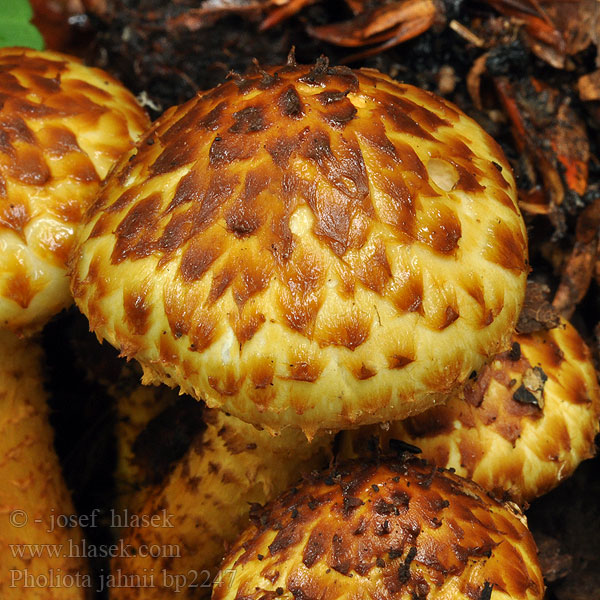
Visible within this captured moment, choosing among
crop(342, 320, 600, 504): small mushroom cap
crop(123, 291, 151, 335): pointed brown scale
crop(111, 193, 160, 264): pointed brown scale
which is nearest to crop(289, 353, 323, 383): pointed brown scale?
crop(123, 291, 151, 335): pointed brown scale

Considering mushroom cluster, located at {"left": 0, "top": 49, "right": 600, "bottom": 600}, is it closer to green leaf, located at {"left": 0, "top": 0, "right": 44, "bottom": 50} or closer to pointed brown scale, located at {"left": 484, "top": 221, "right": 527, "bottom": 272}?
pointed brown scale, located at {"left": 484, "top": 221, "right": 527, "bottom": 272}

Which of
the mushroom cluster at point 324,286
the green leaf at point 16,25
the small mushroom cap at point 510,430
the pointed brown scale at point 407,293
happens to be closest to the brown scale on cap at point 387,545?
the mushroom cluster at point 324,286

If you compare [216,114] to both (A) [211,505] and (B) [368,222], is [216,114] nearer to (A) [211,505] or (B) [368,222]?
(B) [368,222]

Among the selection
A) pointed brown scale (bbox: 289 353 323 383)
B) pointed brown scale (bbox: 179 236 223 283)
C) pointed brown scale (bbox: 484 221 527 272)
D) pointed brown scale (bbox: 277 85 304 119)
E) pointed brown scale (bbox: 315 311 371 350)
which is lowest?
pointed brown scale (bbox: 289 353 323 383)

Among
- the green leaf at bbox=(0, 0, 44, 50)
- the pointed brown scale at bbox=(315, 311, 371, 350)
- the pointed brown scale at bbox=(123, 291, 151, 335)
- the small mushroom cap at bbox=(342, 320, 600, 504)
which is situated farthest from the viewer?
the green leaf at bbox=(0, 0, 44, 50)

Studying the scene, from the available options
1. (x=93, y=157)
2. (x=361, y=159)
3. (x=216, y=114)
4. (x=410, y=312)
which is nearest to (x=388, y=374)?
(x=410, y=312)
